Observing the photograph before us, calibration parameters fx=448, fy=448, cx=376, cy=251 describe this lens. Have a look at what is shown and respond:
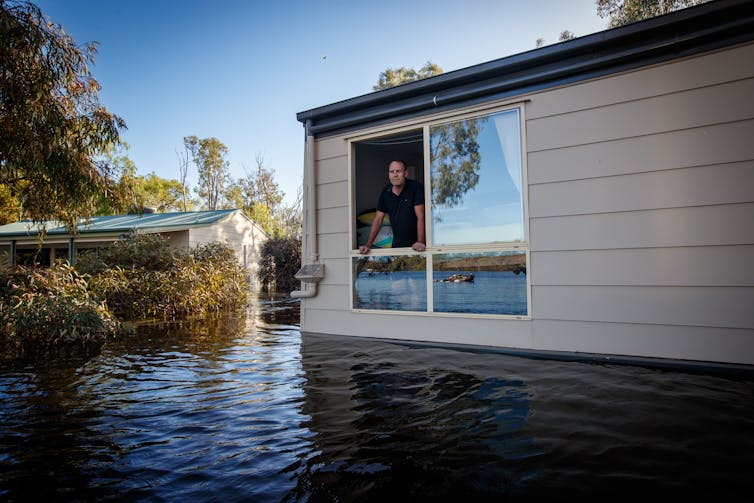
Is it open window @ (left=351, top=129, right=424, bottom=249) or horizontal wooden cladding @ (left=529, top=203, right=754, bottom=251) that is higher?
open window @ (left=351, top=129, right=424, bottom=249)

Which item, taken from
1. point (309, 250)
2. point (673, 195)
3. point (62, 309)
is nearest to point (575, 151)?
point (673, 195)

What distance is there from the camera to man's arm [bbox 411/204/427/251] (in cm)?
458

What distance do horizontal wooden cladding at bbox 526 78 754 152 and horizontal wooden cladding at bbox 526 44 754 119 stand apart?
0.05 metres

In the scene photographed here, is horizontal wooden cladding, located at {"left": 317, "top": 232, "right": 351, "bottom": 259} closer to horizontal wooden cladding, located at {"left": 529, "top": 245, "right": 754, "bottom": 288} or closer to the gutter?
the gutter

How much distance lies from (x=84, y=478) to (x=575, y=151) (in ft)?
12.7

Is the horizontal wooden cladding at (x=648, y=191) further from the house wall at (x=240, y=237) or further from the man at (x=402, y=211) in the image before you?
the house wall at (x=240, y=237)

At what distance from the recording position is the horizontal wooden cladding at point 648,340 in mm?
3135

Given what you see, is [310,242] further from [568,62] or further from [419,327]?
[568,62]

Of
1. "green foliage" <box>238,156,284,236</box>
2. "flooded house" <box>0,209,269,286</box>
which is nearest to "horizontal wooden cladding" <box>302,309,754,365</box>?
"flooded house" <box>0,209,269,286</box>

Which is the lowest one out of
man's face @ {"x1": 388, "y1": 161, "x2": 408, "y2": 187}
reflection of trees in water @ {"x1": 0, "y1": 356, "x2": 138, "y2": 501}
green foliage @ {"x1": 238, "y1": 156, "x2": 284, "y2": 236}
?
reflection of trees in water @ {"x1": 0, "y1": 356, "x2": 138, "y2": 501}

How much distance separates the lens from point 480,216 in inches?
167

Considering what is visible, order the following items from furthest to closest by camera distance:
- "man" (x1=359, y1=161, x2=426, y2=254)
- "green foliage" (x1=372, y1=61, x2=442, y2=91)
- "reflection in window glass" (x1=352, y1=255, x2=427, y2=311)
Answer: "green foliage" (x1=372, y1=61, x2=442, y2=91) → "man" (x1=359, y1=161, x2=426, y2=254) → "reflection in window glass" (x1=352, y1=255, x2=427, y2=311)

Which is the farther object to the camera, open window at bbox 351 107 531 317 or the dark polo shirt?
the dark polo shirt

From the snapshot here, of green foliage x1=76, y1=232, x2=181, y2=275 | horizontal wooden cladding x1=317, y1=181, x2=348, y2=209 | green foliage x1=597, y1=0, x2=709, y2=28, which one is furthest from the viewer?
green foliage x1=597, y1=0, x2=709, y2=28
